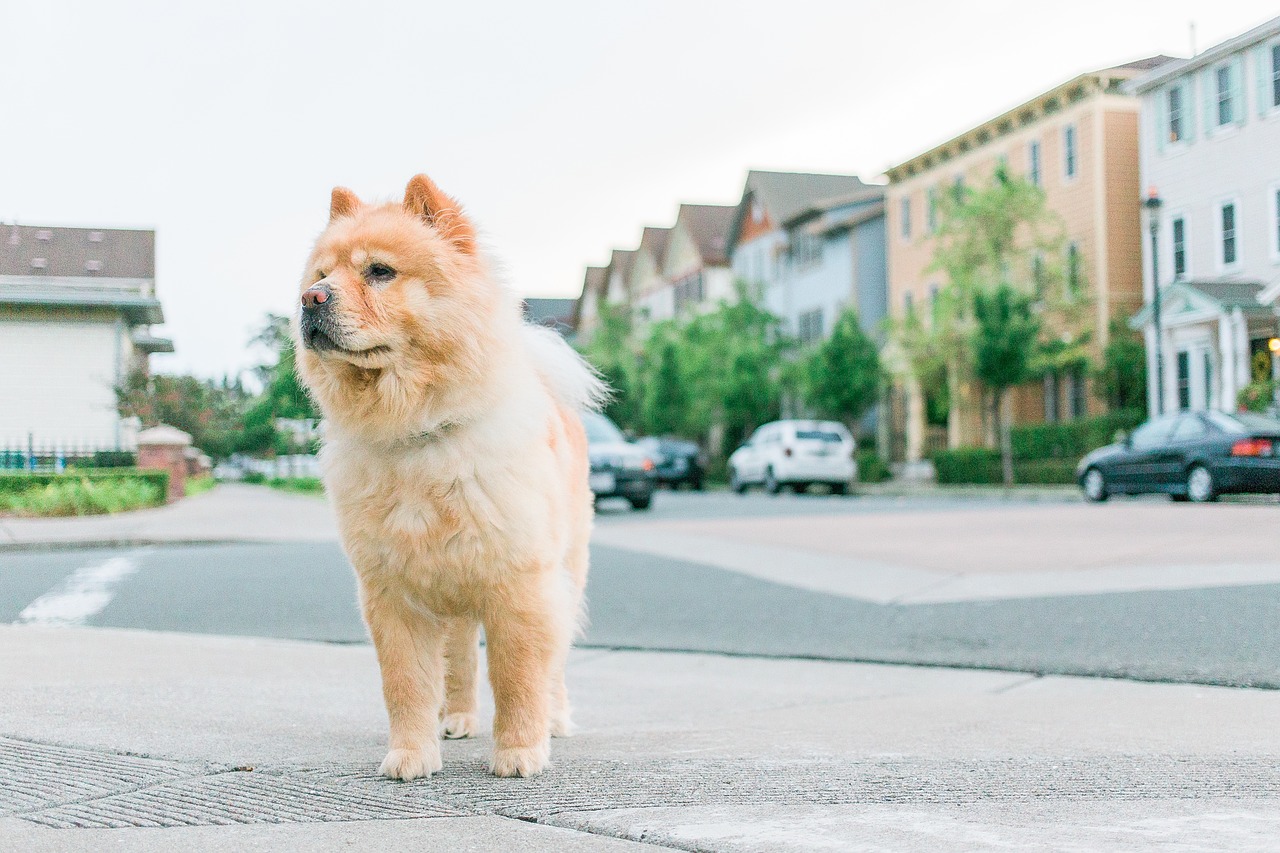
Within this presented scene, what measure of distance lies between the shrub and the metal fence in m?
32.8

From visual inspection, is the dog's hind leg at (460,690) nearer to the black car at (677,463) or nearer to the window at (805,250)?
the black car at (677,463)

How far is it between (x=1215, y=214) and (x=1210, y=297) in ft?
6.96

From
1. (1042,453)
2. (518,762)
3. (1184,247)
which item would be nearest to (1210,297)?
(1184,247)

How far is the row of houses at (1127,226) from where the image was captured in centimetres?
2636

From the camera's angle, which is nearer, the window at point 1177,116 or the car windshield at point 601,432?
the car windshield at point 601,432

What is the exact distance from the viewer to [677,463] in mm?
35406

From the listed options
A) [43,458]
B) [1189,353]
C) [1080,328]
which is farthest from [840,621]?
[1080,328]

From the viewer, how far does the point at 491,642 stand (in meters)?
4.09

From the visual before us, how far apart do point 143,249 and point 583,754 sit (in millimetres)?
3765

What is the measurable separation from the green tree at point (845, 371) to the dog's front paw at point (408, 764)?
35.6 meters

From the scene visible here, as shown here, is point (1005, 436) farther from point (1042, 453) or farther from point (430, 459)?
point (430, 459)

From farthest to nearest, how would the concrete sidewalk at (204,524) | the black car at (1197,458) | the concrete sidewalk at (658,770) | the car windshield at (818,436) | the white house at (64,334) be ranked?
1. the car windshield at (818,436)
2. the black car at (1197,458)
3. the concrete sidewalk at (204,524)
4. the white house at (64,334)
5. the concrete sidewalk at (658,770)

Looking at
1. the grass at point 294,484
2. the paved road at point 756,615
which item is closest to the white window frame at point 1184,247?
the paved road at point 756,615

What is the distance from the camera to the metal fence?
6.13 meters
